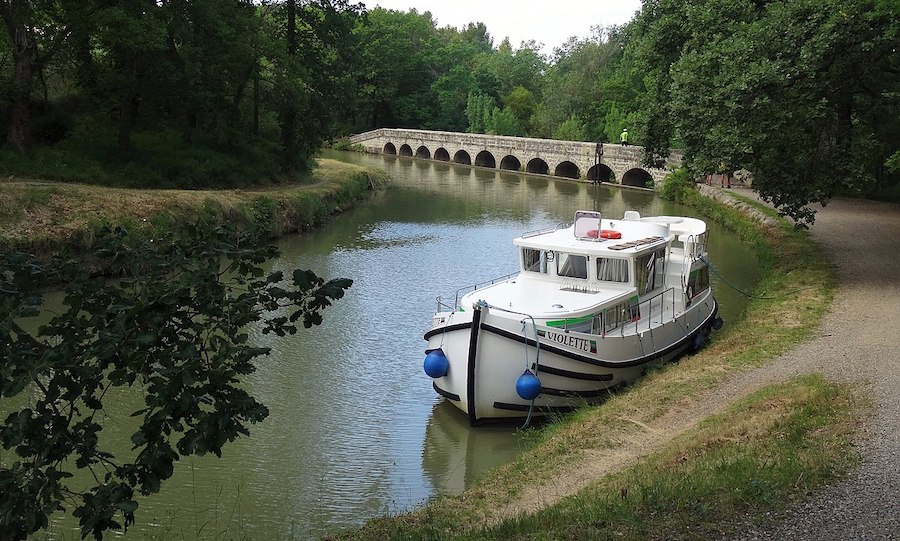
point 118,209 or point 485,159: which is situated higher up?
point 118,209

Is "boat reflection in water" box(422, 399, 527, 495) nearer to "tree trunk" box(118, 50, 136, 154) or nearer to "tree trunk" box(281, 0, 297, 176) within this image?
"tree trunk" box(118, 50, 136, 154)

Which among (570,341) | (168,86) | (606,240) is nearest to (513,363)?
(570,341)

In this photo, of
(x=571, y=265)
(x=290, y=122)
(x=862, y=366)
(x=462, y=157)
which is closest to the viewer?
(x=862, y=366)

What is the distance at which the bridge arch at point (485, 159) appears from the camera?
6712cm

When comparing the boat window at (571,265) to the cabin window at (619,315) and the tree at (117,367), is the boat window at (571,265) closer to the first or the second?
the cabin window at (619,315)

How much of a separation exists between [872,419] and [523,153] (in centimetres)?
5316

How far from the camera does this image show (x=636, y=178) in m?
54.9

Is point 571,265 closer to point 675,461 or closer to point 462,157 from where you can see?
point 675,461

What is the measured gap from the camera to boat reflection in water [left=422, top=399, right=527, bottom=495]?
12.2 m

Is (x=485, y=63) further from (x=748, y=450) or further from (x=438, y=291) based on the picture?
(x=748, y=450)

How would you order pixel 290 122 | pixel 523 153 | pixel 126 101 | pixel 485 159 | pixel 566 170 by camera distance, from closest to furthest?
pixel 126 101 → pixel 290 122 → pixel 566 170 → pixel 523 153 → pixel 485 159

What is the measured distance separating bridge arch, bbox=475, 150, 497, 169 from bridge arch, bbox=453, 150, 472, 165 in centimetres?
93

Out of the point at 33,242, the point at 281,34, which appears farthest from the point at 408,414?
the point at 281,34

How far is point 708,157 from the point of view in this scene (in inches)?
764
